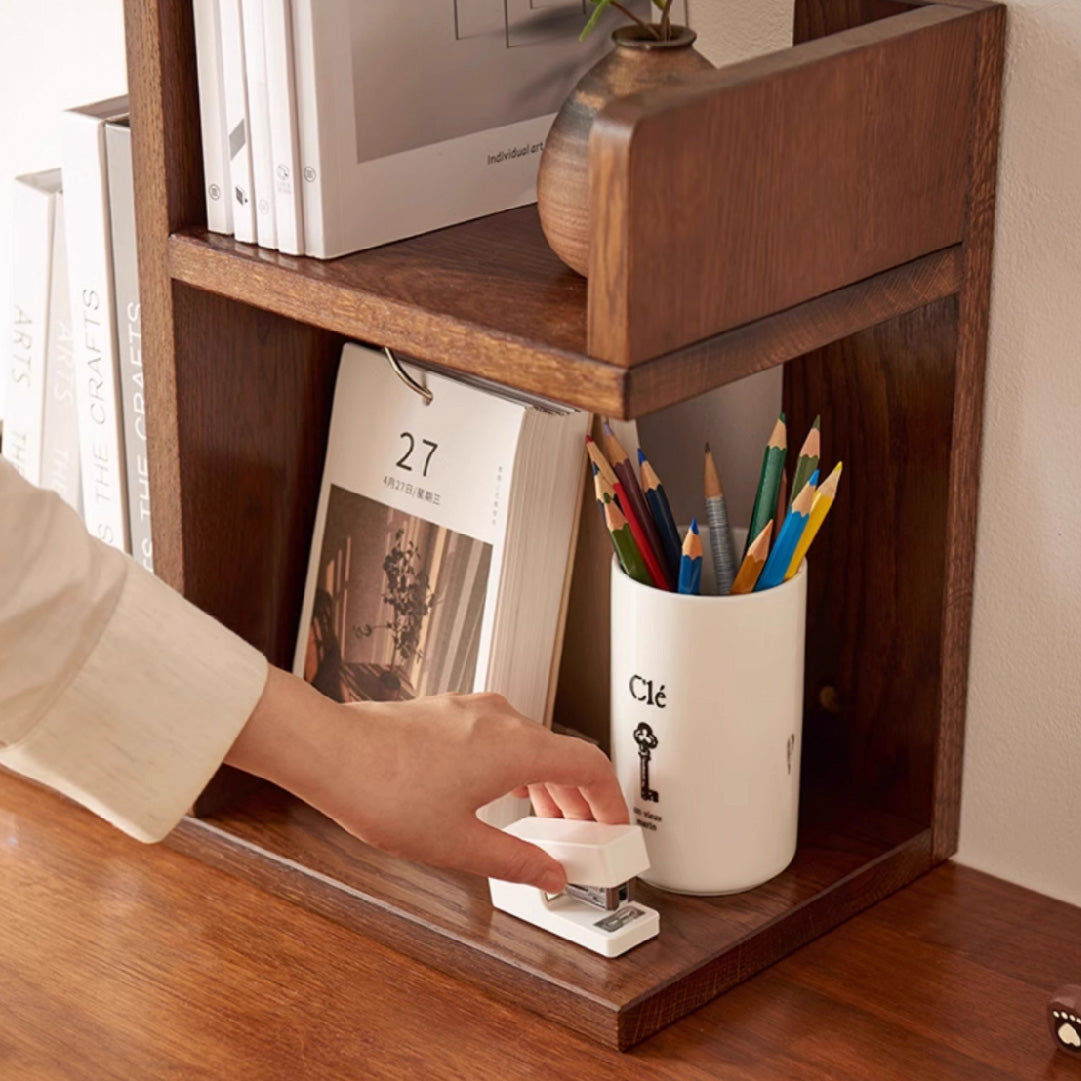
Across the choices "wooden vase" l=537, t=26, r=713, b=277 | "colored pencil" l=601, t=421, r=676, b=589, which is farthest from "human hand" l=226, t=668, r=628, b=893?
"wooden vase" l=537, t=26, r=713, b=277

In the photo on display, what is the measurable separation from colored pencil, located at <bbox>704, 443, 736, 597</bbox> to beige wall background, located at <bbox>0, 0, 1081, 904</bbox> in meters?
0.13

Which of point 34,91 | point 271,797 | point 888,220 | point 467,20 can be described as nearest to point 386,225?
point 467,20

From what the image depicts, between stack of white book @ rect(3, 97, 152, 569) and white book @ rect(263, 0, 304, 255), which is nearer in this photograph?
white book @ rect(263, 0, 304, 255)

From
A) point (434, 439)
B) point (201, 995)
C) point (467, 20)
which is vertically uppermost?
point (467, 20)

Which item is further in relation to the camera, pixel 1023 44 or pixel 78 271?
pixel 78 271

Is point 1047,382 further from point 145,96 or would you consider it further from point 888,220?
point 145,96

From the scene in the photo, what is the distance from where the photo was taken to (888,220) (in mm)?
800

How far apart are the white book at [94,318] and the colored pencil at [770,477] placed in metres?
0.37

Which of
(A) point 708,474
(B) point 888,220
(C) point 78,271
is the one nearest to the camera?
(B) point 888,220

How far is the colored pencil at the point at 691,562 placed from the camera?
848 millimetres

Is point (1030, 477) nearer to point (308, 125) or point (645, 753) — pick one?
point (645, 753)

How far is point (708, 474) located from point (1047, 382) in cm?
17

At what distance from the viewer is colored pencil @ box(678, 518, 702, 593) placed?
0.85 m

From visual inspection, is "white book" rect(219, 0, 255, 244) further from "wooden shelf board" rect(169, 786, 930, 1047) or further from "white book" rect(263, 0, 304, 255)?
"wooden shelf board" rect(169, 786, 930, 1047)
